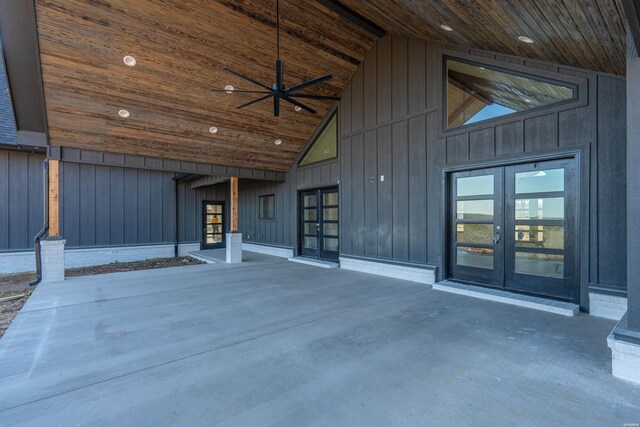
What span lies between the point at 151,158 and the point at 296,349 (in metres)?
6.34

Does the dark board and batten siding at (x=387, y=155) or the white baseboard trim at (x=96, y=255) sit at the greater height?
the dark board and batten siding at (x=387, y=155)

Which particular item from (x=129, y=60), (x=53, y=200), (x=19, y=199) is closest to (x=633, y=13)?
(x=129, y=60)

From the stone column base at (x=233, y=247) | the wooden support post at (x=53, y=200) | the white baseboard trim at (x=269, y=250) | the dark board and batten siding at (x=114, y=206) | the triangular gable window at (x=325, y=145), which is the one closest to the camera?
the wooden support post at (x=53, y=200)

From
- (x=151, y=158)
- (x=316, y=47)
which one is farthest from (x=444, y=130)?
(x=151, y=158)

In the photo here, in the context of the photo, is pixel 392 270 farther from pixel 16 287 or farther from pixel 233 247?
pixel 16 287

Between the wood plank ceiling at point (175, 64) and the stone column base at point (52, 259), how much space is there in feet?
6.60

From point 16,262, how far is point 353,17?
414 inches

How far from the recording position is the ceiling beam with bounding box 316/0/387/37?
5.56 metres

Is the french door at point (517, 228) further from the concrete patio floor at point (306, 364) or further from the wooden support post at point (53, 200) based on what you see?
the wooden support post at point (53, 200)

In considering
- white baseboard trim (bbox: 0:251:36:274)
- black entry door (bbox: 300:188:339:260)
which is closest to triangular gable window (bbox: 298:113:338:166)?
black entry door (bbox: 300:188:339:260)

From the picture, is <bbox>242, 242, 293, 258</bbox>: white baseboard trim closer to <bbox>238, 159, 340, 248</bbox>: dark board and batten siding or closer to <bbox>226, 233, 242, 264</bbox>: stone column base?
<bbox>238, 159, 340, 248</bbox>: dark board and batten siding

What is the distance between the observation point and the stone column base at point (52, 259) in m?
5.87

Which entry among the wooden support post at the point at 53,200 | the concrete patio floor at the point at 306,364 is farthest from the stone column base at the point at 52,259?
the concrete patio floor at the point at 306,364

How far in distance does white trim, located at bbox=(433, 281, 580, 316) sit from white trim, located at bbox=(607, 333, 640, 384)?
5.17 ft
